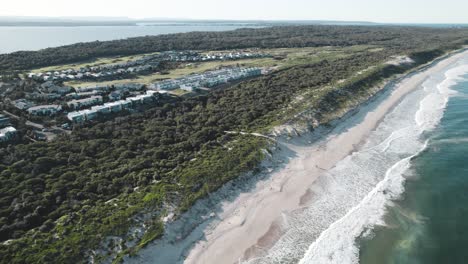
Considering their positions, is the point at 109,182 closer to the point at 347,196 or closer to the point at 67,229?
the point at 67,229

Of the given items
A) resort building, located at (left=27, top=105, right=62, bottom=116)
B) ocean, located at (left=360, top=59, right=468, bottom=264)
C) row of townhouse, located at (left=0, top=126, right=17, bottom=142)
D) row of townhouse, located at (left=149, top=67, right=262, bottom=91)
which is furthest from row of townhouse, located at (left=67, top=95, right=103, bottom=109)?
ocean, located at (left=360, top=59, right=468, bottom=264)

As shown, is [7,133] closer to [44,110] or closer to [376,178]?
[44,110]

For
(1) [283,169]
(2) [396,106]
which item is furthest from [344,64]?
(1) [283,169]

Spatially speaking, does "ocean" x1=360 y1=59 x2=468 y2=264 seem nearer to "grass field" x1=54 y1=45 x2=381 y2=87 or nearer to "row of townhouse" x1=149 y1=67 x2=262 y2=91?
"row of townhouse" x1=149 y1=67 x2=262 y2=91

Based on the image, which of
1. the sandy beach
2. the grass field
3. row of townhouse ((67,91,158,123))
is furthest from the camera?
the grass field

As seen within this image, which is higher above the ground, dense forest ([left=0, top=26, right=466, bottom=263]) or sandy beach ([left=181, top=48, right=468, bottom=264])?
dense forest ([left=0, top=26, right=466, bottom=263])

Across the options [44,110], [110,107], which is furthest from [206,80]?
[44,110]
